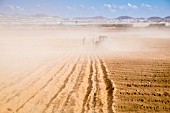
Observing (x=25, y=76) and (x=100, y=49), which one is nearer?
(x=25, y=76)

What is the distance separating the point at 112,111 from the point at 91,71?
656 centimetres

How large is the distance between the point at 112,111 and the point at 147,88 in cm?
304

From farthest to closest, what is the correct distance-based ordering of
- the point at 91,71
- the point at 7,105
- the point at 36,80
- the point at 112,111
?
the point at 91,71 → the point at 36,80 → the point at 7,105 → the point at 112,111

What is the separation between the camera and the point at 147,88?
11438 millimetres

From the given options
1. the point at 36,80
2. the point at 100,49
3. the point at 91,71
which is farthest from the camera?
the point at 100,49

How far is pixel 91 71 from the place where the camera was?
15.3 metres

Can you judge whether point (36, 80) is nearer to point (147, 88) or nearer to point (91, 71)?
point (91, 71)

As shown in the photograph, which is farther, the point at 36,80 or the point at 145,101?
the point at 36,80

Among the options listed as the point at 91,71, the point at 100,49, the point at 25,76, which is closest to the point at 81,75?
Result: the point at 91,71

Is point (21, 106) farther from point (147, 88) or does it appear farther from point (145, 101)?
point (147, 88)

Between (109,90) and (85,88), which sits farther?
(85,88)

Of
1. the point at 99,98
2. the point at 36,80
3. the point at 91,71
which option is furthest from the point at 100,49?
the point at 99,98

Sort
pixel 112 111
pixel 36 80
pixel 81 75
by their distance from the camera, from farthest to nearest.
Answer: pixel 81 75
pixel 36 80
pixel 112 111

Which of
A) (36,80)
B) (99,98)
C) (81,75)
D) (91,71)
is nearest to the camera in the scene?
(99,98)
